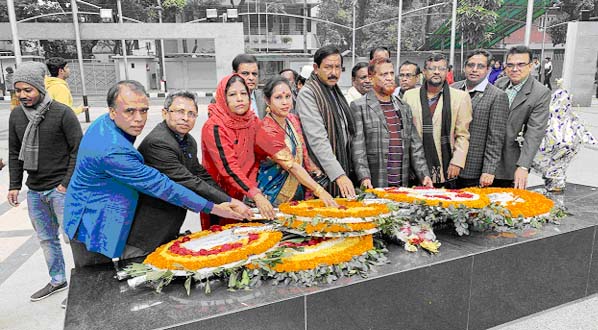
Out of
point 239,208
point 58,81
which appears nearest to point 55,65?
point 58,81

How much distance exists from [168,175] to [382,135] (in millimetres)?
1506

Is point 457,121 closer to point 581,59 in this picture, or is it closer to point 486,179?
point 486,179

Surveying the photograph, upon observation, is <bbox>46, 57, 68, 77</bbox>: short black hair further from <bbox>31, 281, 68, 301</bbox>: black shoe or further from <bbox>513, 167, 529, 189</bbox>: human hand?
<bbox>513, 167, 529, 189</bbox>: human hand

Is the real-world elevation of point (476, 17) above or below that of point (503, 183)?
above

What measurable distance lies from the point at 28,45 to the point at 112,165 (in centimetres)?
3330

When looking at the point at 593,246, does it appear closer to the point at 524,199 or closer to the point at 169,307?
the point at 524,199

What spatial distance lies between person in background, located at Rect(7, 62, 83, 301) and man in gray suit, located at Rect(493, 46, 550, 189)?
313 cm

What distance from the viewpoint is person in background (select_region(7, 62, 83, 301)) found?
9.11 ft

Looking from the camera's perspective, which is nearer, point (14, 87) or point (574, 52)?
point (14, 87)

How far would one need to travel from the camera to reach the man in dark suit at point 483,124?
11.0ft

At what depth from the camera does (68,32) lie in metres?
13.7

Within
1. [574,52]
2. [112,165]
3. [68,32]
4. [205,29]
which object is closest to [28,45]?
[68,32]

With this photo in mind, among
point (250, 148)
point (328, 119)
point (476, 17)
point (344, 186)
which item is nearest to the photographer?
point (250, 148)

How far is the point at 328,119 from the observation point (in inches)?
116
